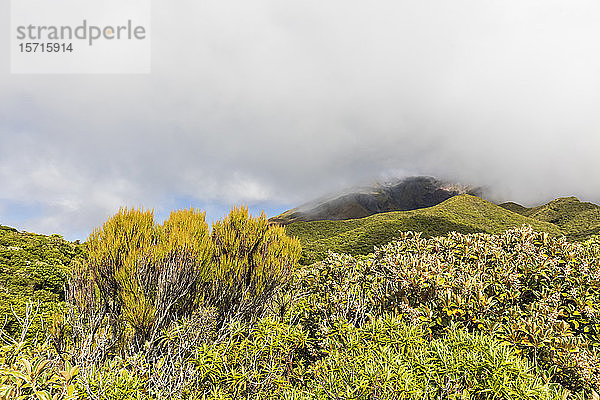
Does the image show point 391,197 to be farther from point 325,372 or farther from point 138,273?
point 325,372

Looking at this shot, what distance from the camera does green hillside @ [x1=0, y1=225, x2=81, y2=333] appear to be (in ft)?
17.1

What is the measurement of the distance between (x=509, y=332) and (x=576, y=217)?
41209 mm

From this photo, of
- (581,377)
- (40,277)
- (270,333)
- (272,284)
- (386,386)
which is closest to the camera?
(386,386)

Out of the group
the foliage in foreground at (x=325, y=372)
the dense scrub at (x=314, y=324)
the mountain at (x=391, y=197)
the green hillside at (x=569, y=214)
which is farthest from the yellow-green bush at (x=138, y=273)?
the mountain at (x=391, y=197)

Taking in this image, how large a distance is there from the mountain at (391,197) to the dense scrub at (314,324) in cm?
6266

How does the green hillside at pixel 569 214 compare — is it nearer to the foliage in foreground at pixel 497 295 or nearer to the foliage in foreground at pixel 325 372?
the foliage in foreground at pixel 497 295

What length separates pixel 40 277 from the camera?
6.62 metres

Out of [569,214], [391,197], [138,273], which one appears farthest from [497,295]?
[391,197]

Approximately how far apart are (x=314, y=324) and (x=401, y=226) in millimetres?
20628

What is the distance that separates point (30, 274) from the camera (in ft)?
22.1

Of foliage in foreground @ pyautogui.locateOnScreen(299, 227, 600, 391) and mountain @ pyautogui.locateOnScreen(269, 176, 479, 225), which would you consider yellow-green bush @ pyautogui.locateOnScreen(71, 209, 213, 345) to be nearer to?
foliage in foreground @ pyautogui.locateOnScreen(299, 227, 600, 391)

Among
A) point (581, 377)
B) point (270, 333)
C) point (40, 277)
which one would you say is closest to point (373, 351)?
point (270, 333)

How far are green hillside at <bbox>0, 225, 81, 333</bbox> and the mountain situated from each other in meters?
58.1

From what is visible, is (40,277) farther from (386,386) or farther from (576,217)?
(576,217)
